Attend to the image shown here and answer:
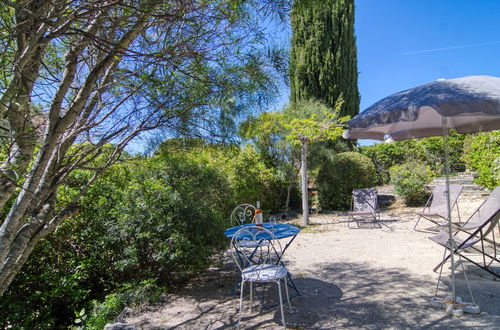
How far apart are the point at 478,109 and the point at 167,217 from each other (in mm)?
3346

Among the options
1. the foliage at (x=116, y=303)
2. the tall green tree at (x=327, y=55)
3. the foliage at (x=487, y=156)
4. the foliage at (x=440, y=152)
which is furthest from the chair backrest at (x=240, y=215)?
the tall green tree at (x=327, y=55)

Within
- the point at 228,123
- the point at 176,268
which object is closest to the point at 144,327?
the point at 176,268

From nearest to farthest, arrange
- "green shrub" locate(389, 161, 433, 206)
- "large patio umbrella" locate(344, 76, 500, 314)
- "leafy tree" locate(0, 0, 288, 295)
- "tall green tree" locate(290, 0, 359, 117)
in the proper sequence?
"leafy tree" locate(0, 0, 288, 295), "large patio umbrella" locate(344, 76, 500, 314), "green shrub" locate(389, 161, 433, 206), "tall green tree" locate(290, 0, 359, 117)

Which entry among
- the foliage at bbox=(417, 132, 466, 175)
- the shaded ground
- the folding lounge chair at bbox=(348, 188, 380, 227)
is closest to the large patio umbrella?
the shaded ground

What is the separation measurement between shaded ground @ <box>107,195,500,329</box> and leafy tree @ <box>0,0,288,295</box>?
141 centimetres

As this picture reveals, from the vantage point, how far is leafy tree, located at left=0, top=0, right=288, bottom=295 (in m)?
2.29

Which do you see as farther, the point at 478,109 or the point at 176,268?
the point at 176,268

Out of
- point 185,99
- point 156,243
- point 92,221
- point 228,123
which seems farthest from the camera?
point 92,221

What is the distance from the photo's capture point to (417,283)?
3711 mm

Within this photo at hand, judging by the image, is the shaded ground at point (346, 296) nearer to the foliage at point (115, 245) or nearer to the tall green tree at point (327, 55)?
the foliage at point (115, 245)

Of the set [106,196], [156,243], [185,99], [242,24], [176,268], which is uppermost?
[242,24]

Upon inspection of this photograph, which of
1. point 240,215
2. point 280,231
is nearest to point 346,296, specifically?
point 280,231

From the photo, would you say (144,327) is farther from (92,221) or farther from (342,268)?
(342,268)

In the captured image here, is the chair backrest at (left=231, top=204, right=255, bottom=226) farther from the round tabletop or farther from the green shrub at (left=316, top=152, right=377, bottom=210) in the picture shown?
the green shrub at (left=316, top=152, right=377, bottom=210)
